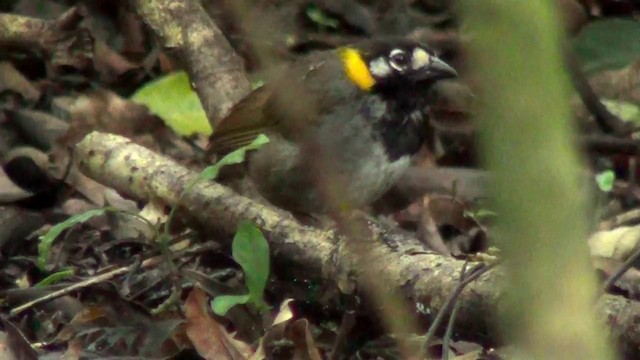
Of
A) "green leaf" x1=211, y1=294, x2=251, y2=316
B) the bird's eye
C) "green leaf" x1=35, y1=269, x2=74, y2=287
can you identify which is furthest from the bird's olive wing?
"green leaf" x1=211, y1=294, x2=251, y2=316

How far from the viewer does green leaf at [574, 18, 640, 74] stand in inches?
214

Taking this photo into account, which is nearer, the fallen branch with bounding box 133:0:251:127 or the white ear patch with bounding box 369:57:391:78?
the white ear patch with bounding box 369:57:391:78

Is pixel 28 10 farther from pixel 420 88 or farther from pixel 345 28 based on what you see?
pixel 420 88

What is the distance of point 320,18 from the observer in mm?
6230

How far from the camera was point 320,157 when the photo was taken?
4.56 ft

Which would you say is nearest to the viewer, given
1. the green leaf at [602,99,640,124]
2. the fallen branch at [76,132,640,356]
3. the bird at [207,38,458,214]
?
the fallen branch at [76,132,640,356]

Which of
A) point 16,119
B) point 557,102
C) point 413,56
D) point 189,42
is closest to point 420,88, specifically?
point 413,56

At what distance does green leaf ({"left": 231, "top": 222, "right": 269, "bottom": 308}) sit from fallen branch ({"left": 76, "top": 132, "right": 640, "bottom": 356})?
24 cm

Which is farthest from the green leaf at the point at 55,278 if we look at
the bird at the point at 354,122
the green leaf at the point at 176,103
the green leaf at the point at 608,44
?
the green leaf at the point at 608,44

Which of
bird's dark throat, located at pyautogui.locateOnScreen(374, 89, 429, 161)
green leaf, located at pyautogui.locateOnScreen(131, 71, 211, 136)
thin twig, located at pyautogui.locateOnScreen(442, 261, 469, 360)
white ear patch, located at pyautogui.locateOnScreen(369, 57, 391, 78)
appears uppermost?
thin twig, located at pyautogui.locateOnScreen(442, 261, 469, 360)

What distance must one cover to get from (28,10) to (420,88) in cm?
287

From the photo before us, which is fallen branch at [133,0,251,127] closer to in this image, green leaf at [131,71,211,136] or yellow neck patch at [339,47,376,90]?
green leaf at [131,71,211,136]

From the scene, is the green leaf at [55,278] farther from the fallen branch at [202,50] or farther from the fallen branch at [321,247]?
the fallen branch at [202,50]

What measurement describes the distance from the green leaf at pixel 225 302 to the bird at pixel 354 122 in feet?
2.61
